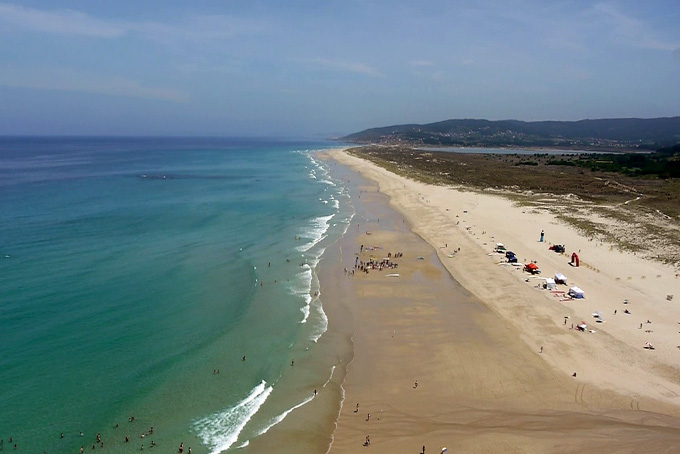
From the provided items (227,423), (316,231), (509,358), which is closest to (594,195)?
(316,231)

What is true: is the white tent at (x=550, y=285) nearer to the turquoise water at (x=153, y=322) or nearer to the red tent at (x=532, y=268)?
the red tent at (x=532, y=268)

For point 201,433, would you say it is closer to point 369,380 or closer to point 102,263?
point 369,380

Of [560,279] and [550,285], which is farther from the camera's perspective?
[560,279]

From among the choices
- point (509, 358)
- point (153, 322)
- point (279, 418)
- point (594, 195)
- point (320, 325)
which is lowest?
point (279, 418)

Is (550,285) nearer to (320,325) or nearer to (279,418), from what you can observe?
(320,325)

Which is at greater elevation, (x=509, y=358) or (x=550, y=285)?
(x=550, y=285)

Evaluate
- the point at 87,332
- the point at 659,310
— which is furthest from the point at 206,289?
the point at 659,310

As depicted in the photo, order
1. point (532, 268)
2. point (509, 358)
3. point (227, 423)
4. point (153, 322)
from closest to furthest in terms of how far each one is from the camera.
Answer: point (227, 423)
point (509, 358)
point (153, 322)
point (532, 268)

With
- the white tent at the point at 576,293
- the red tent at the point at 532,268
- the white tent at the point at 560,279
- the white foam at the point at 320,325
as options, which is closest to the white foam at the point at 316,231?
the white foam at the point at 320,325
